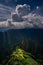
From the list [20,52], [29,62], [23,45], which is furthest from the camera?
[23,45]

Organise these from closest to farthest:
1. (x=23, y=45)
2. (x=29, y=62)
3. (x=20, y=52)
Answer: (x=29, y=62)
(x=20, y=52)
(x=23, y=45)

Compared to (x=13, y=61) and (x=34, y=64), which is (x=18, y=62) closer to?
(x=13, y=61)

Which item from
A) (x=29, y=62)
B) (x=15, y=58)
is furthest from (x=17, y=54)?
(x=29, y=62)

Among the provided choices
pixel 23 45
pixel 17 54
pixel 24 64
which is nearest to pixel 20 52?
pixel 17 54

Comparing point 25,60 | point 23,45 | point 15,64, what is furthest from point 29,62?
point 23,45

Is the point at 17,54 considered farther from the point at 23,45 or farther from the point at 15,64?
the point at 23,45

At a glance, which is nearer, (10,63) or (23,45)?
(10,63)

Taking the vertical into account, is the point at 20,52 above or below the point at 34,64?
above

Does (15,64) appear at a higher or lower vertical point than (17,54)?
lower

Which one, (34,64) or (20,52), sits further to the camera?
(20,52)
